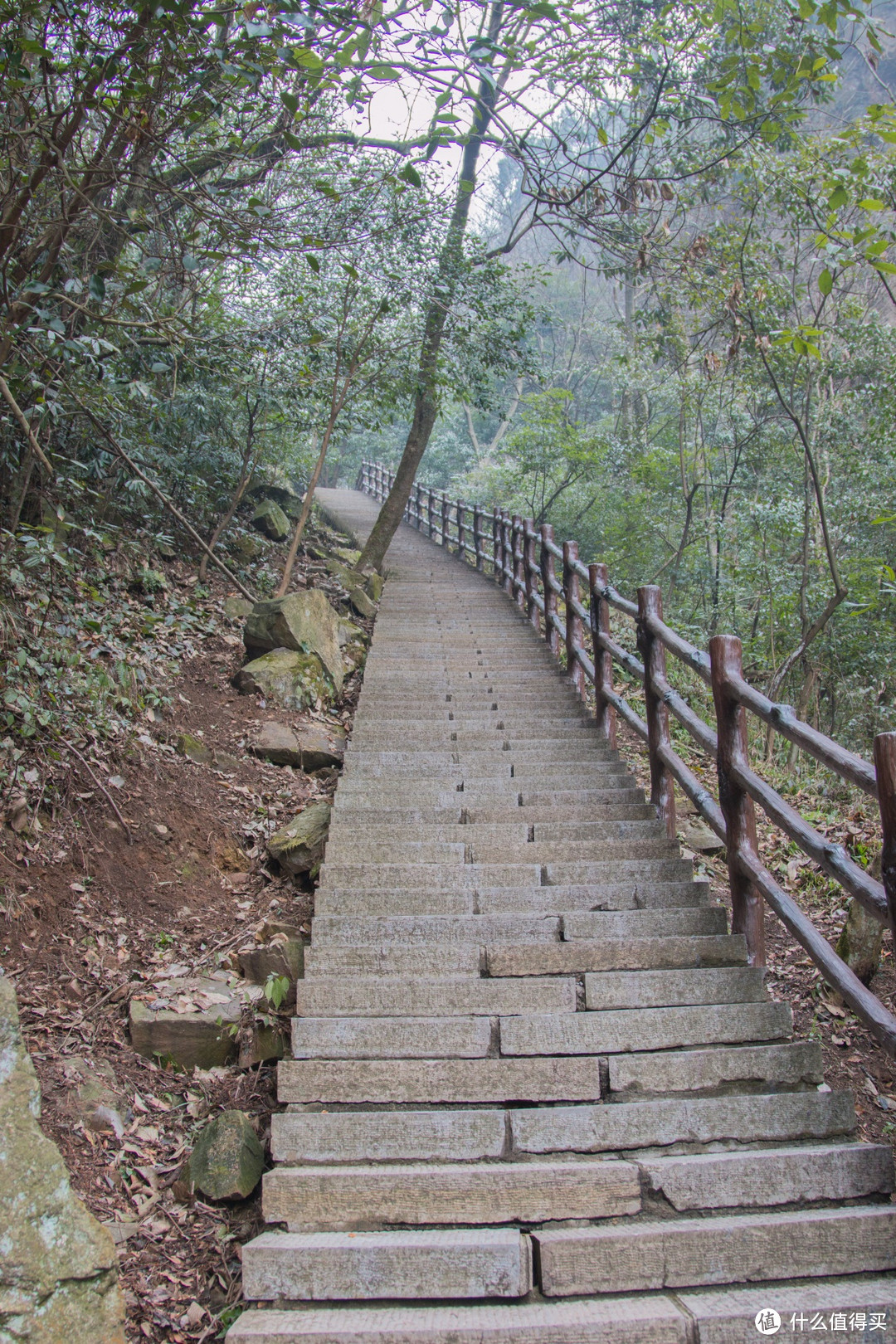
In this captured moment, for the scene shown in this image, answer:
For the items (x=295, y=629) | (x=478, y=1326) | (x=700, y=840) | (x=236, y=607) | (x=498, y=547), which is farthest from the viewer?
(x=498, y=547)

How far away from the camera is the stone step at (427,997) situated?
3.02 metres

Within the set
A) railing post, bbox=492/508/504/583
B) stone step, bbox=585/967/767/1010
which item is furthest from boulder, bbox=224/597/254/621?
stone step, bbox=585/967/767/1010

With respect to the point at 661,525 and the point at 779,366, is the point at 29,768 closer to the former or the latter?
the point at 779,366

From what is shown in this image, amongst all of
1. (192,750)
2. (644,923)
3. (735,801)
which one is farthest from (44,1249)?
(192,750)

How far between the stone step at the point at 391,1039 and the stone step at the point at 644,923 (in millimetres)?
693

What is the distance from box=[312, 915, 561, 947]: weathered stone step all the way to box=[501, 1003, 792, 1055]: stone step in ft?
1.56

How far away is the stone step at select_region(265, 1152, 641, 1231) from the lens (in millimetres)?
2383

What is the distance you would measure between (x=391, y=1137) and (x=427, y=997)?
21.2 inches

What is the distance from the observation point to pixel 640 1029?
292 cm

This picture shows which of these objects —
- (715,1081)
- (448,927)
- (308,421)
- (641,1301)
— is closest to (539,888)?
(448,927)

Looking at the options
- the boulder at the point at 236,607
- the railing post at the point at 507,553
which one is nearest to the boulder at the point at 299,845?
the boulder at the point at 236,607

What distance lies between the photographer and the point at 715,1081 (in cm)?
279

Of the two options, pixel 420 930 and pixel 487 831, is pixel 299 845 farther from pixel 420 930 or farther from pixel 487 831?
pixel 420 930

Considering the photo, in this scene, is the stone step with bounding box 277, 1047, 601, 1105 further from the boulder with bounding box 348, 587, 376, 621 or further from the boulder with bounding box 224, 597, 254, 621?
the boulder with bounding box 348, 587, 376, 621
